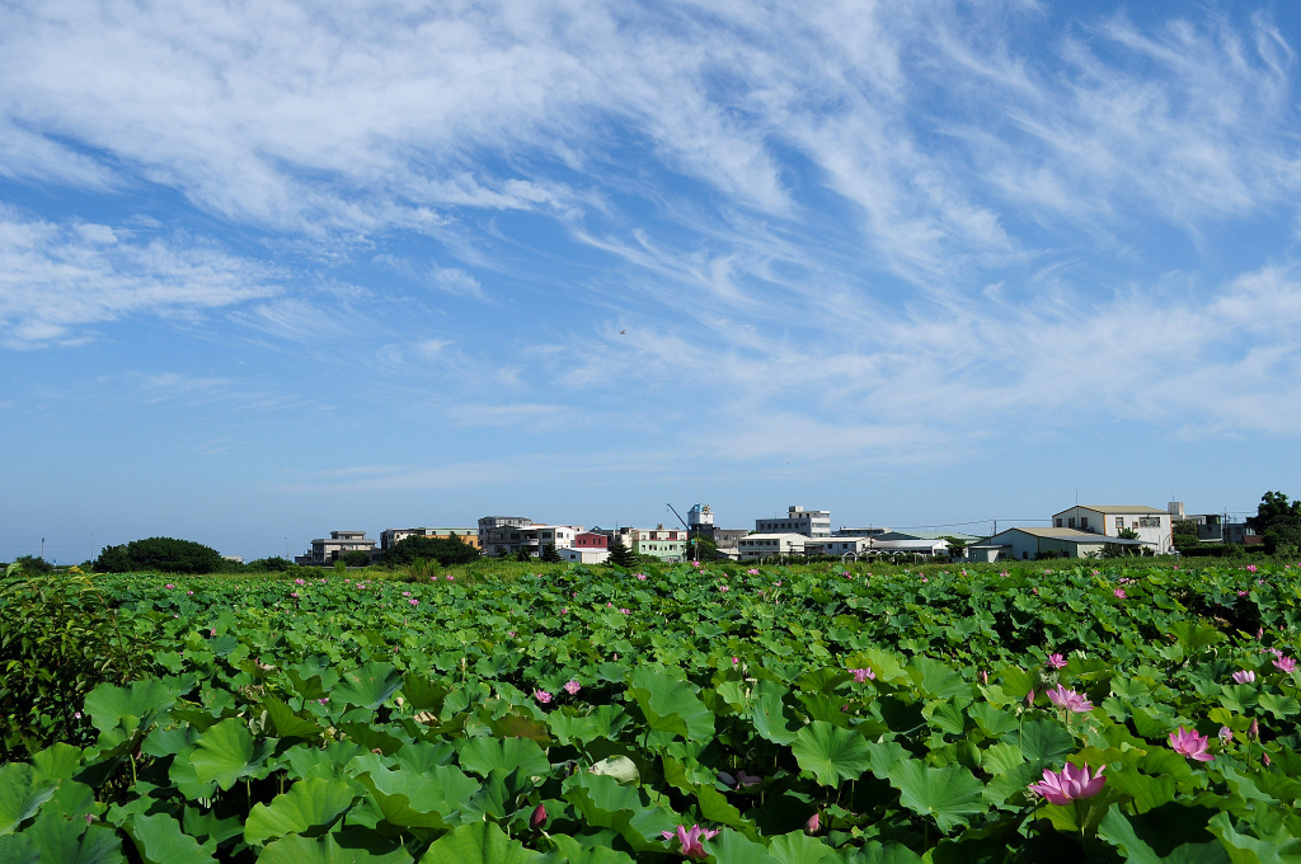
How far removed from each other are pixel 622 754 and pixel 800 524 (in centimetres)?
12879

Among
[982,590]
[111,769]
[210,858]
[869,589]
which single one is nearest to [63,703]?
[111,769]

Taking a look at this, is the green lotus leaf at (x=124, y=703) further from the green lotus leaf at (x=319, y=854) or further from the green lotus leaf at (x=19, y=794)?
the green lotus leaf at (x=319, y=854)

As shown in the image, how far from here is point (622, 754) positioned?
7.34ft

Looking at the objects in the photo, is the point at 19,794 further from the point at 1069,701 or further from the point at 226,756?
the point at 1069,701

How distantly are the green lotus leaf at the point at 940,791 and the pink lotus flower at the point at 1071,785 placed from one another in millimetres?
327

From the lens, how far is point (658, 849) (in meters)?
1.66

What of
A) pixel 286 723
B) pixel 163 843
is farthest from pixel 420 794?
pixel 286 723

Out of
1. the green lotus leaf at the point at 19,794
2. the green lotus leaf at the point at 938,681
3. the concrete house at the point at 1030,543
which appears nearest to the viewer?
the green lotus leaf at the point at 19,794

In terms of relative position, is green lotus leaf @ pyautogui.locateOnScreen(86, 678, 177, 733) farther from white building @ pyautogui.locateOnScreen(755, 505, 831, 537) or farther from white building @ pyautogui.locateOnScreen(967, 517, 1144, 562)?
white building @ pyautogui.locateOnScreen(755, 505, 831, 537)

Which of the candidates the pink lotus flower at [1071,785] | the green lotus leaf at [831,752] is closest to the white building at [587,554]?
the green lotus leaf at [831,752]

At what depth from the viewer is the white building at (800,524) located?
12812 cm

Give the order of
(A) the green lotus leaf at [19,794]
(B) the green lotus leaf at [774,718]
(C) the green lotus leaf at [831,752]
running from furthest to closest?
(B) the green lotus leaf at [774,718] → (C) the green lotus leaf at [831,752] → (A) the green lotus leaf at [19,794]

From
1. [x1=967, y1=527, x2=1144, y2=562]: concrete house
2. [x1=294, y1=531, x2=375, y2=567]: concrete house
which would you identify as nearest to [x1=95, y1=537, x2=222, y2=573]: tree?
[x1=967, y1=527, x2=1144, y2=562]: concrete house

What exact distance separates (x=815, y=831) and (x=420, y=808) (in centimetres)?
104
